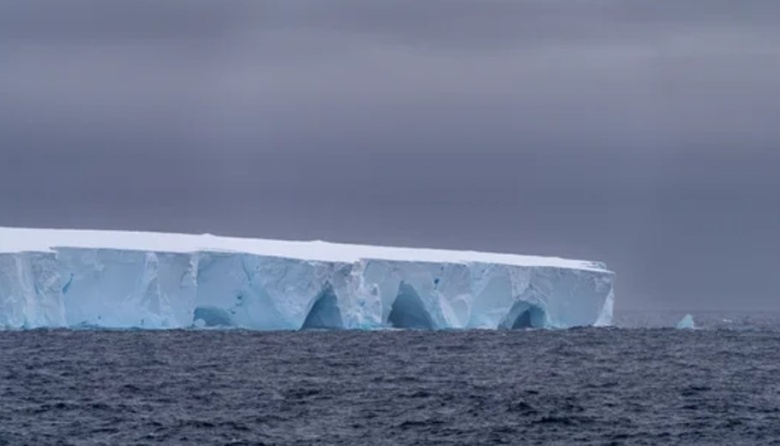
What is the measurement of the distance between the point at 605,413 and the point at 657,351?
1575 cm

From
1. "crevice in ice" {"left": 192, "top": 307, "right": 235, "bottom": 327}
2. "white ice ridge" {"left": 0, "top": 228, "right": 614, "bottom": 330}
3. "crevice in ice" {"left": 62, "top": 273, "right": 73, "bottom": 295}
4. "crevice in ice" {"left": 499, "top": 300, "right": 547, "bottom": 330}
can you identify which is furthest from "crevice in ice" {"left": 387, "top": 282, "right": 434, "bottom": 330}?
"crevice in ice" {"left": 62, "top": 273, "right": 73, "bottom": 295}

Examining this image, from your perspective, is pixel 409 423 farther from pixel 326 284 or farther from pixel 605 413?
pixel 326 284

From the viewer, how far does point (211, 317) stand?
33500 millimetres

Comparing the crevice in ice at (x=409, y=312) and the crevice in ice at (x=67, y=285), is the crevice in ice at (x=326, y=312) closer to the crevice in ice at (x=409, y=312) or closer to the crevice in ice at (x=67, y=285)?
the crevice in ice at (x=409, y=312)

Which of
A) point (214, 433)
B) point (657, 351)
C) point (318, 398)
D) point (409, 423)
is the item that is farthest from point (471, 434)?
point (657, 351)

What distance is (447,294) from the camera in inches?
1325

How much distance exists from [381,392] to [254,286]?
29.8 ft

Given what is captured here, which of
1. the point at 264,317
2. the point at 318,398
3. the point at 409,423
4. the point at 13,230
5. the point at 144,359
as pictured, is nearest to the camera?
the point at 409,423

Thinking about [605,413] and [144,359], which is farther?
[144,359]

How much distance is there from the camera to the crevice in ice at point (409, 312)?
33.8 metres

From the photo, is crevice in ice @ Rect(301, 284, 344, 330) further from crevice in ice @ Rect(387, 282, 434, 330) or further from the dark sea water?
crevice in ice @ Rect(387, 282, 434, 330)

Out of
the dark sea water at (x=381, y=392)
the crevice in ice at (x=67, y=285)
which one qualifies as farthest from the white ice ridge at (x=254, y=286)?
the dark sea water at (x=381, y=392)

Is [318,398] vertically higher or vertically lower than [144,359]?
lower

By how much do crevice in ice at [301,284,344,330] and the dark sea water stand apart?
0.62 m
